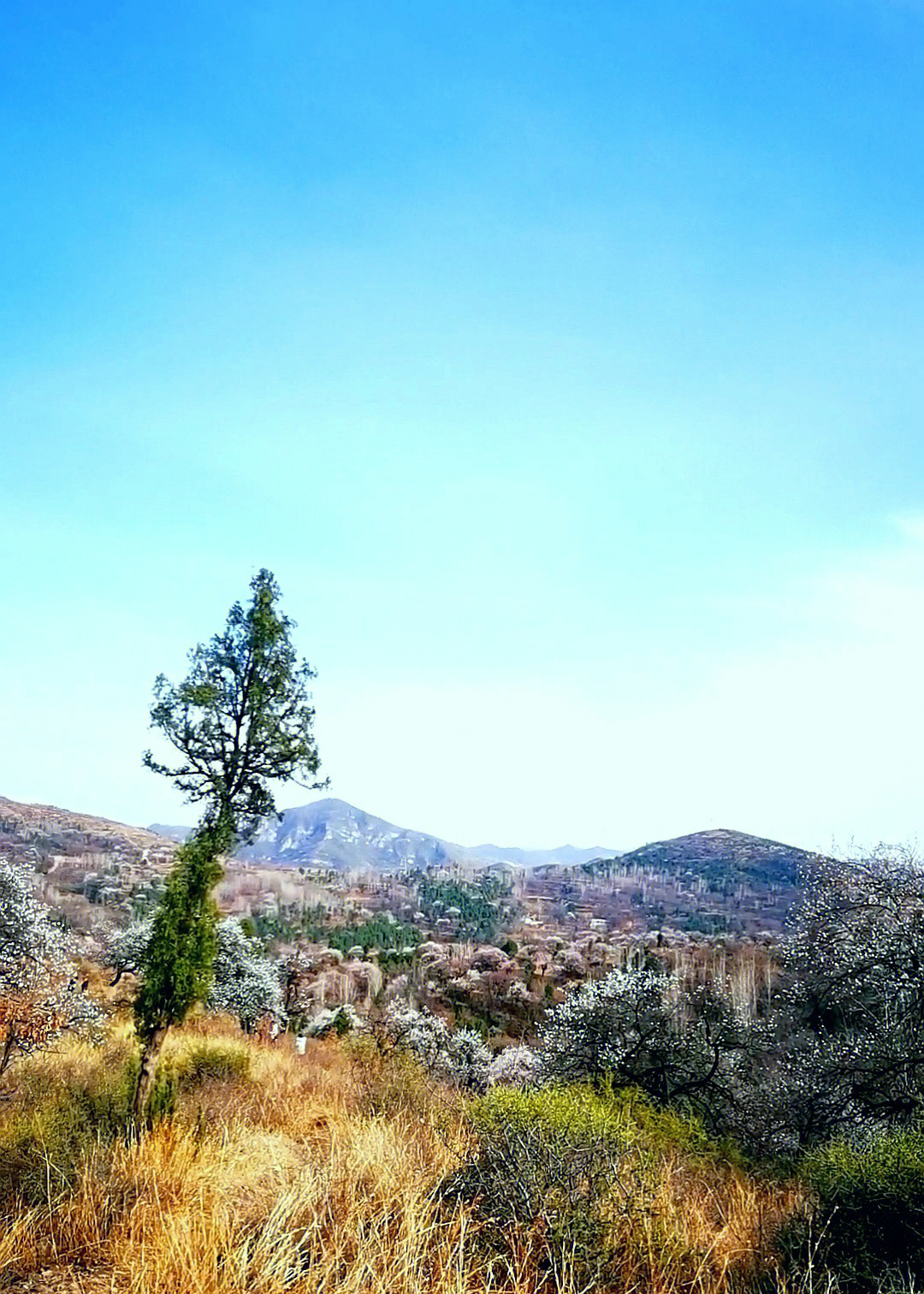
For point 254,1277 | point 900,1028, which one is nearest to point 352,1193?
point 254,1277

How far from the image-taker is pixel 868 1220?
454 centimetres

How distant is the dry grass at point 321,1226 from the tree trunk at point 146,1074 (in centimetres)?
106

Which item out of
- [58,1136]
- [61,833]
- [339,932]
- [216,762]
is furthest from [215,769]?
[61,833]

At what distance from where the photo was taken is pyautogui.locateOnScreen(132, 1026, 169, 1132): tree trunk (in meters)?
8.34

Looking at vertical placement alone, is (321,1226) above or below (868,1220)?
below

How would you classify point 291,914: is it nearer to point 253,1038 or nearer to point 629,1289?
point 253,1038

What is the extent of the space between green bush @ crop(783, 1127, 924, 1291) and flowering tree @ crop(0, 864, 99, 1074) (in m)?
10.6

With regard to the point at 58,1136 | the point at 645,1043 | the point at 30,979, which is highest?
the point at 58,1136

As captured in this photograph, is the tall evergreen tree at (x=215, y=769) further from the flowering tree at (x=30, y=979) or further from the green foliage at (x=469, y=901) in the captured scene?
the green foliage at (x=469, y=901)

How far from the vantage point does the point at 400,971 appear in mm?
57219

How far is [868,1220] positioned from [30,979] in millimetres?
11844

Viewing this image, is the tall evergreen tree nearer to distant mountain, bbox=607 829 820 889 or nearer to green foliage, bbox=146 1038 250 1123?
green foliage, bbox=146 1038 250 1123

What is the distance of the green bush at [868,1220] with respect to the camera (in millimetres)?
4289

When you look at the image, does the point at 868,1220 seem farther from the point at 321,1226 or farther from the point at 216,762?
the point at 216,762
